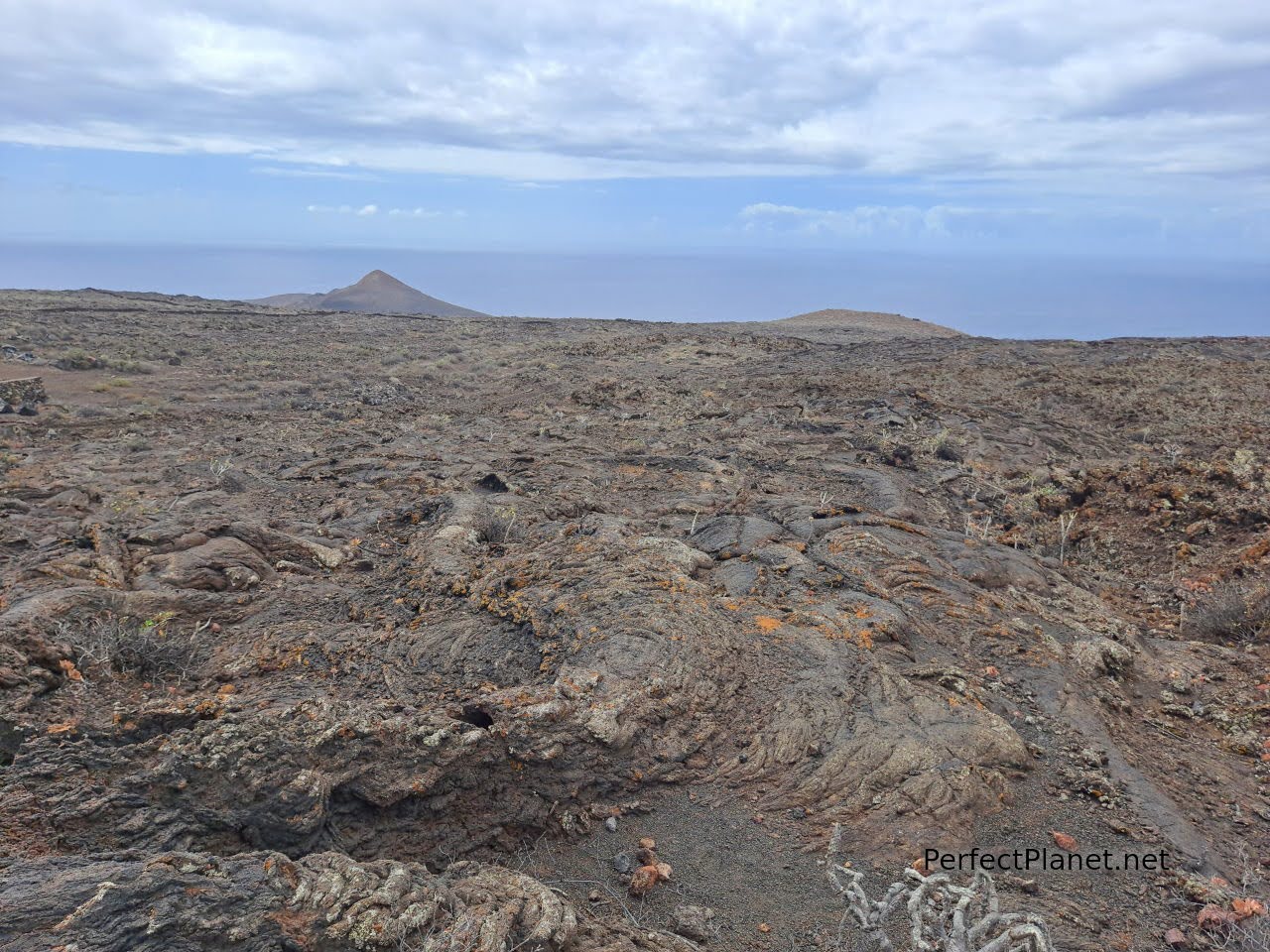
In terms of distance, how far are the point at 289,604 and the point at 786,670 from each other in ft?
13.7

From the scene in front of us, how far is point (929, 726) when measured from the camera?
489 cm

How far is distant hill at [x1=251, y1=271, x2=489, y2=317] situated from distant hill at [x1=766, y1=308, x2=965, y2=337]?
28.0 metres

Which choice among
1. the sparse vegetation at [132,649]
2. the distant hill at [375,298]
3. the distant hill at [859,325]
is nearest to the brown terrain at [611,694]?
the sparse vegetation at [132,649]

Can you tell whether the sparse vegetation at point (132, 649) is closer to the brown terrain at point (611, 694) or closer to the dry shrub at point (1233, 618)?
the brown terrain at point (611, 694)

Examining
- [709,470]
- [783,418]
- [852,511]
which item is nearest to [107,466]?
[709,470]

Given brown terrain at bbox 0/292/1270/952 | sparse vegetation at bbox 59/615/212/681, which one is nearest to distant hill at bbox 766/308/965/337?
brown terrain at bbox 0/292/1270/952

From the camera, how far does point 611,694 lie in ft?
15.9

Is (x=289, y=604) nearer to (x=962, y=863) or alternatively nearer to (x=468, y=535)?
(x=468, y=535)

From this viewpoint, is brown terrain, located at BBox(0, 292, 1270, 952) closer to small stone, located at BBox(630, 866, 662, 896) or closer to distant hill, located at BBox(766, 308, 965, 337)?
small stone, located at BBox(630, 866, 662, 896)

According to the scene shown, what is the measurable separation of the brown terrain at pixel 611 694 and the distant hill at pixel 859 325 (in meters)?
22.8

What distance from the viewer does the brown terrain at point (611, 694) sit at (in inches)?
134

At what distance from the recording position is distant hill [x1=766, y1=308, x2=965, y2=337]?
3500 centimetres

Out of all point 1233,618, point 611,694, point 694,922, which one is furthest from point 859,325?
point 694,922

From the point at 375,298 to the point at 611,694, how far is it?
6208 centimetres
